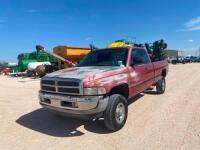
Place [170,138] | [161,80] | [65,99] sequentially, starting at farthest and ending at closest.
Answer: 1. [161,80]
2. [65,99]
3. [170,138]

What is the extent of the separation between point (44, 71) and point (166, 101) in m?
13.7

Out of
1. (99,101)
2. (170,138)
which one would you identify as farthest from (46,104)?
(170,138)

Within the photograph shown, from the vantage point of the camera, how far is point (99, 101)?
4316 millimetres

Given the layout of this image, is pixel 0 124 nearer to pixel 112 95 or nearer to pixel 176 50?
pixel 112 95

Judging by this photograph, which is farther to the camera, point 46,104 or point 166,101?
point 166,101

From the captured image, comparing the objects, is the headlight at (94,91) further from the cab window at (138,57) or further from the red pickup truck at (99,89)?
the cab window at (138,57)

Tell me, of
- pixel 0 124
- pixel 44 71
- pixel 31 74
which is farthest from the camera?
pixel 31 74

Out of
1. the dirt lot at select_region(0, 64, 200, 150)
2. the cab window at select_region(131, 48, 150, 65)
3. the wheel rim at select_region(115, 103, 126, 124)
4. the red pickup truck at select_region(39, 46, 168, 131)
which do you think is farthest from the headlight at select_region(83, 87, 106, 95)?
the cab window at select_region(131, 48, 150, 65)

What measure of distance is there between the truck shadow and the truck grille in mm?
946

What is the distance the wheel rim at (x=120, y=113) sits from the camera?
4.74 metres

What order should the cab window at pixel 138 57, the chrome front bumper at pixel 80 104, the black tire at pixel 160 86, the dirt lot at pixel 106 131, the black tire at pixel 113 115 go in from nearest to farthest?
the dirt lot at pixel 106 131, the chrome front bumper at pixel 80 104, the black tire at pixel 113 115, the cab window at pixel 138 57, the black tire at pixel 160 86

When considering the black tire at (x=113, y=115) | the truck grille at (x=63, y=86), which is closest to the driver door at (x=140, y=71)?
the black tire at (x=113, y=115)

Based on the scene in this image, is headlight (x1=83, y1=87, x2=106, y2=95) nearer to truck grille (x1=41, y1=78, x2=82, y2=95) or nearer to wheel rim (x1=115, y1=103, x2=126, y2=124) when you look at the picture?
truck grille (x1=41, y1=78, x2=82, y2=95)

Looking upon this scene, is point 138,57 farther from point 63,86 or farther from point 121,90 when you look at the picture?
A: point 63,86
